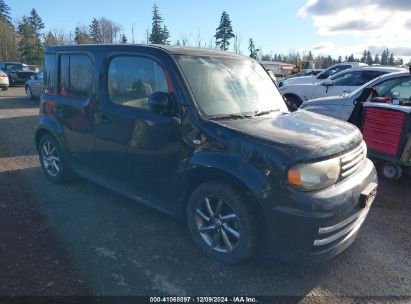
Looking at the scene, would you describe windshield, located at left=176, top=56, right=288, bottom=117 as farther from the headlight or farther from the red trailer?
the red trailer

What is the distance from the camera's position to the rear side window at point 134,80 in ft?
11.4

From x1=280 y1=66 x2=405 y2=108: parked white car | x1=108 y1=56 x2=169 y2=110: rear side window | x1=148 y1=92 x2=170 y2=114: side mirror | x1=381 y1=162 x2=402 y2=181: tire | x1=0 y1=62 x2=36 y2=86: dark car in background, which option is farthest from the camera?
x1=0 y1=62 x2=36 y2=86: dark car in background

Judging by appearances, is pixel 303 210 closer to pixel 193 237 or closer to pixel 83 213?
pixel 193 237

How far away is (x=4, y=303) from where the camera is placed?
260 cm

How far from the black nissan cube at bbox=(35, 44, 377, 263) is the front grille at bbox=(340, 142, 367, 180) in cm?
1

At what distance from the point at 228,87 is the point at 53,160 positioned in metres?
3.07

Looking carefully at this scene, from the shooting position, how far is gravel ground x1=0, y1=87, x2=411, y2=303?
2.81 m

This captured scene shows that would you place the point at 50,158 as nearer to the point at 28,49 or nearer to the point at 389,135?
the point at 389,135

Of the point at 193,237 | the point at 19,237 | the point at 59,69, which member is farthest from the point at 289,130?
the point at 59,69

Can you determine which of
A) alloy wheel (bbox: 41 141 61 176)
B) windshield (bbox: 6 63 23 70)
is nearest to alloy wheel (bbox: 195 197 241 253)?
alloy wheel (bbox: 41 141 61 176)

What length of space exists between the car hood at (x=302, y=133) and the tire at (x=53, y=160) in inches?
113

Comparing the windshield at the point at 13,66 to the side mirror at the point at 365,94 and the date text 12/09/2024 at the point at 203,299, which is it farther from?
the date text 12/09/2024 at the point at 203,299

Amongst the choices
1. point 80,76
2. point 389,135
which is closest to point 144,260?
point 80,76

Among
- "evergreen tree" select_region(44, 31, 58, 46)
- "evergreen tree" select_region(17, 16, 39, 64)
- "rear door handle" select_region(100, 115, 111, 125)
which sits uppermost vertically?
"evergreen tree" select_region(44, 31, 58, 46)
